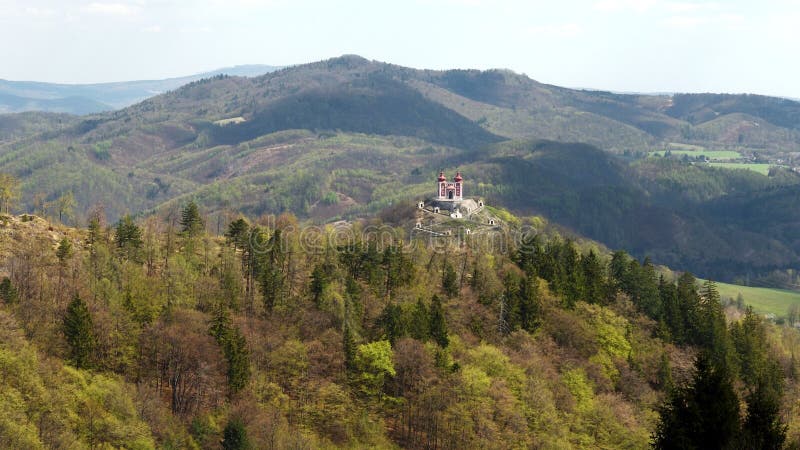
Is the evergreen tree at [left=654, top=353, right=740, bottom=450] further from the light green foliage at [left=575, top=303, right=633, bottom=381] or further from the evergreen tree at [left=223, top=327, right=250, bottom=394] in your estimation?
the light green foliage at [left=575, top=303, right=633, bottom=381]

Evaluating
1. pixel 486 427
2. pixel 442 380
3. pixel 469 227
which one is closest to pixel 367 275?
pixel 442 380

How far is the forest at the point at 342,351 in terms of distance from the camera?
5566 cm

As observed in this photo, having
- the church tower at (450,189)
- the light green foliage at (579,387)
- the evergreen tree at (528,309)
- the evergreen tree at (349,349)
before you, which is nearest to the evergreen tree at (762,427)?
the light green foliage at (579,387)

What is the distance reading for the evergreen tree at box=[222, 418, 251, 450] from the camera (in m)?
58.5

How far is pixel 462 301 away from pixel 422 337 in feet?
48.6

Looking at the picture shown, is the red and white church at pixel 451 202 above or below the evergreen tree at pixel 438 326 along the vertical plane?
above

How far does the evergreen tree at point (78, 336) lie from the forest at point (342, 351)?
13cm

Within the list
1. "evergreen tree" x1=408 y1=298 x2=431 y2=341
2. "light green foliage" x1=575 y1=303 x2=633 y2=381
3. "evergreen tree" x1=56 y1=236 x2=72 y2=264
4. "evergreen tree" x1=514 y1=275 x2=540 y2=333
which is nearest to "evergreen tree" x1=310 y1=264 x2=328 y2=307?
"evergreen tree" x1=408 y1=298 x2=431 y2=341

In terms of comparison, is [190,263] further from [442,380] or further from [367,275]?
[442,380]

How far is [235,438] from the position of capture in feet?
192

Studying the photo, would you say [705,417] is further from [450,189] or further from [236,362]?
[450,189]

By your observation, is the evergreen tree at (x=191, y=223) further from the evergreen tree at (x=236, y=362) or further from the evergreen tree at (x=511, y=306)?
the evergreen tree at (x=511, y=306)

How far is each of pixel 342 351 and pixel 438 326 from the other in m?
12.9

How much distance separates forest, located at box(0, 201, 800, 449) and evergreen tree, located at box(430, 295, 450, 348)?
0.26 metres
